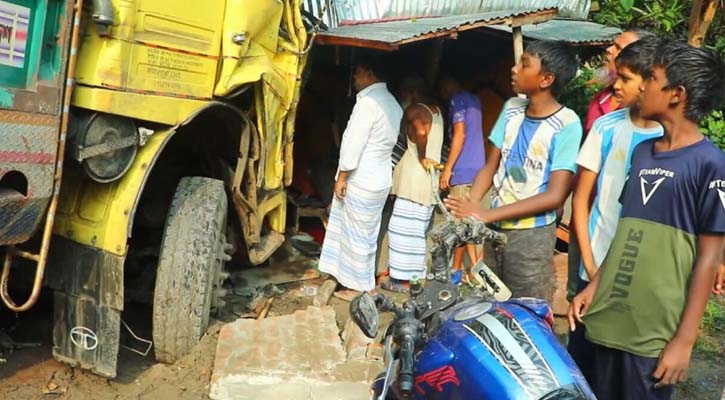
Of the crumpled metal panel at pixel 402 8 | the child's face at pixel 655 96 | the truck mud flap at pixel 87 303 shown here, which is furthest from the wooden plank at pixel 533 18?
the truck mud flap at pixel 87 303

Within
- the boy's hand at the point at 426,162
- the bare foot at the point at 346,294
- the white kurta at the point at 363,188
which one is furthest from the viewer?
the boy's hand at the point at 426,162

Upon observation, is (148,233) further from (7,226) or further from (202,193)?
(7,226)

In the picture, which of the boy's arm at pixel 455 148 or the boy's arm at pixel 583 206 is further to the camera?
the boy's arm at pixel 455 148

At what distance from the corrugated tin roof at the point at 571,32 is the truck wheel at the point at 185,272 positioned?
3.38 metres

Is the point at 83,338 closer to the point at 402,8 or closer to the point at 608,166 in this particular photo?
the point at 608,166

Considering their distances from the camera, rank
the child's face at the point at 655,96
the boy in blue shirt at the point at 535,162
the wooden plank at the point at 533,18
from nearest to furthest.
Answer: the child's face at the point at 655,96, the boy in blue shirt at the point at 535,162, the wooden plank at the point at 533,18

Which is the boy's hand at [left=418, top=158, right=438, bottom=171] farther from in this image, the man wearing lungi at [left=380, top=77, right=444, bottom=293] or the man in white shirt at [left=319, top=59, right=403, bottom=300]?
the man in white shirt at [left=319, top=59, right=403, bottom=300]

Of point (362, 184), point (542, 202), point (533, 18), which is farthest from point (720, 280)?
→ point (362, 184)

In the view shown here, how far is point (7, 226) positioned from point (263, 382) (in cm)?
152

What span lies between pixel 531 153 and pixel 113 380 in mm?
2510

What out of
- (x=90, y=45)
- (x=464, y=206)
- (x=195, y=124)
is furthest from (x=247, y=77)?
(x=464, y=206)

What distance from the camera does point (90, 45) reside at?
3338mm

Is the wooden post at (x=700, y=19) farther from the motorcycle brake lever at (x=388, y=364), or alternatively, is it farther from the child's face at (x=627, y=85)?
the motorcycle brake lever at (x=388, y=364)

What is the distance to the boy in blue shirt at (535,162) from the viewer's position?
327cm
